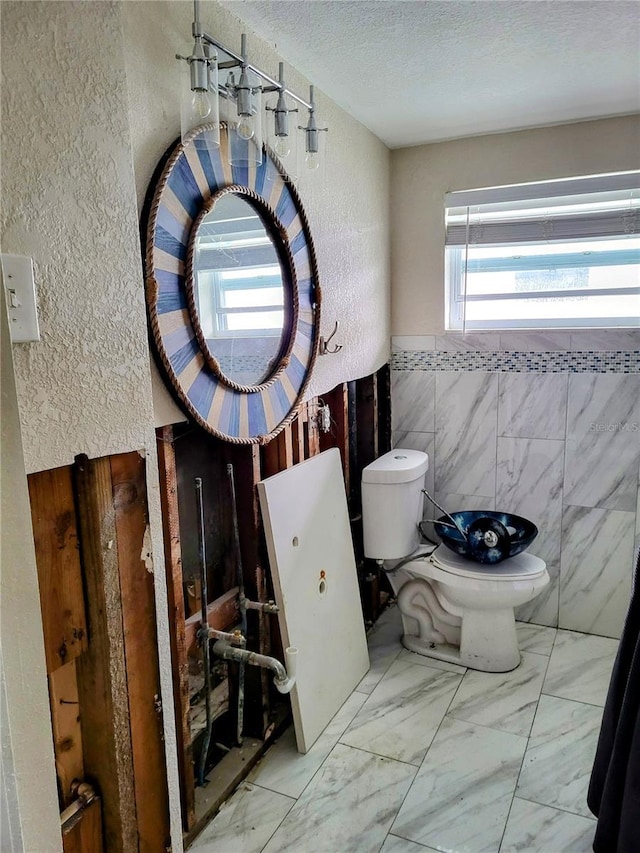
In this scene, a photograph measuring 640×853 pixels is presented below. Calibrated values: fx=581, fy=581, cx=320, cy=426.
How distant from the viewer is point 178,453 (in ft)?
5.69

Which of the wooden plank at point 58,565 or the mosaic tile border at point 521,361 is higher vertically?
the mosaic tile border at point 521,361

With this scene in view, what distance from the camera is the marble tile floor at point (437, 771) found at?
5.40 feet

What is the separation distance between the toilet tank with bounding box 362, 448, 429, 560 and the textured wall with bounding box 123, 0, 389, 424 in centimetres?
45

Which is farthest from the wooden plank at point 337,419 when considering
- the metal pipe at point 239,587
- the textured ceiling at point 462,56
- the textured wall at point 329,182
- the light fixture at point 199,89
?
the light fixture at point 199,89

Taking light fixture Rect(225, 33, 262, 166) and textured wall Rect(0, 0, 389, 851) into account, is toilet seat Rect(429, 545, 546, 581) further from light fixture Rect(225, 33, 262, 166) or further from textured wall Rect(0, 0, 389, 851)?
light fixture Rect(225, 33, 262, 166)

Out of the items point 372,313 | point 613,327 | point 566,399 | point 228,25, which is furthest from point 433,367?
point 228,25

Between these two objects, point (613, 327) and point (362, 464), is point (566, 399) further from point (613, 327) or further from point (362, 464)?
point (362, 464)

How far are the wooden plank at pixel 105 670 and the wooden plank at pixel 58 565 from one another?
18mm

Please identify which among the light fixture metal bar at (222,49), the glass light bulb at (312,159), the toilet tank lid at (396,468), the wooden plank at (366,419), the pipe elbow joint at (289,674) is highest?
the light fixture metal bar at (222,49)

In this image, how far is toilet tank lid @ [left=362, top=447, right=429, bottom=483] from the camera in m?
2.51

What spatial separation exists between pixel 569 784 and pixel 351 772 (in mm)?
681

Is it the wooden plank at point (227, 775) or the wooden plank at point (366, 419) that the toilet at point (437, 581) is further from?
the wooden plank at point (227, 775)

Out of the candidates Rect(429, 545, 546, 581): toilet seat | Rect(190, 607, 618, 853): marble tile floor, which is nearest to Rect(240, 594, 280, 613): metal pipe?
Rect(190, 607, 618, 853): marble tile floor

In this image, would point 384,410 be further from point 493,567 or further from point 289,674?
point 289,674
